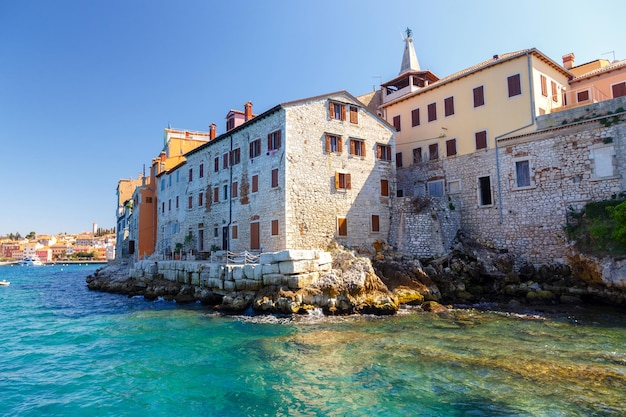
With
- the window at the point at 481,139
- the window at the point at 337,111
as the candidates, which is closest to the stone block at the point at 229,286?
the window at the point at 337,111

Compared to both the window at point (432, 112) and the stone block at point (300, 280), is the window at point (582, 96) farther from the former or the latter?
the stone block at point (300, 280)

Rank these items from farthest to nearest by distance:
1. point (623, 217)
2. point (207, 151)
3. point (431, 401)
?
point (207, 151), point (623, 217), point (431, 401)

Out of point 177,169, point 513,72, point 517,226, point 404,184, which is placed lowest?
point 517,226

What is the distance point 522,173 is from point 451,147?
5167 mm

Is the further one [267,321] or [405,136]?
[405,136]

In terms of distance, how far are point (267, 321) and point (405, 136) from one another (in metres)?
19.2

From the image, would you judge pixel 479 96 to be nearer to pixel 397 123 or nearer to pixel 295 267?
pixel 397 123

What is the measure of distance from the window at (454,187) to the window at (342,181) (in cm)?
713

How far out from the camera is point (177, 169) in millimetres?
36344

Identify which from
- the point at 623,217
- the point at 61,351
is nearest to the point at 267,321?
the point at 61,351

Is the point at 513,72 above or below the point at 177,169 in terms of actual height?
above

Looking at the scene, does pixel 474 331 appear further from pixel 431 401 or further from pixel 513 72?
pixel 513 72

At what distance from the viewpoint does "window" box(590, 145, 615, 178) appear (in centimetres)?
2008

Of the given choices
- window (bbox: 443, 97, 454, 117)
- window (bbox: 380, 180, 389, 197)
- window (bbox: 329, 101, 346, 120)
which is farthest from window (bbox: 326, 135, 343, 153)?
window (bbox: 443, 97, 454, 117)
